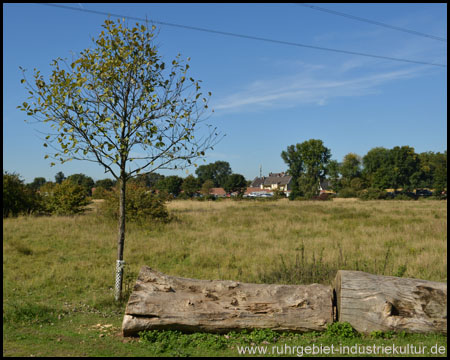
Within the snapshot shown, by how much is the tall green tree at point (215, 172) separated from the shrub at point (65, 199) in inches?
3140

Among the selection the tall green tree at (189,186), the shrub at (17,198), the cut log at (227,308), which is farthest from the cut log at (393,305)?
the tall green tree at (189,186)

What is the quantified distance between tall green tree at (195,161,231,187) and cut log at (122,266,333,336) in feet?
336

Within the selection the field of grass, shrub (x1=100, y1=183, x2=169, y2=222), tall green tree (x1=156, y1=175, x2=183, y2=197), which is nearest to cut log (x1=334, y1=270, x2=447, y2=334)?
the field of grass

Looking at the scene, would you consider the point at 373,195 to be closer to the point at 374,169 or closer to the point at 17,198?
the point at 374,169

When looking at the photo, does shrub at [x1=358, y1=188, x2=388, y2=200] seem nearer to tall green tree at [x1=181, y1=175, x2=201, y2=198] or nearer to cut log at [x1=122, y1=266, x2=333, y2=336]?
tall green tree at [x1=181, y1=175, x2=201, y2=198]

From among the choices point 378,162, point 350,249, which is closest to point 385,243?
point 350,249

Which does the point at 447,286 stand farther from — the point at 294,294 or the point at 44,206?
the point at 44,206

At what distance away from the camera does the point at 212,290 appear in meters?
6.35

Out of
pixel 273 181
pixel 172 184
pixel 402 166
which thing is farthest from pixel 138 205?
pixel 273 181

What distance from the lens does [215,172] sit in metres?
112

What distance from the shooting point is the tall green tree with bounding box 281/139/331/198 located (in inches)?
2783

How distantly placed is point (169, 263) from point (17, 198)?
61.9 feet

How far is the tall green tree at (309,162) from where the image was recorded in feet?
232

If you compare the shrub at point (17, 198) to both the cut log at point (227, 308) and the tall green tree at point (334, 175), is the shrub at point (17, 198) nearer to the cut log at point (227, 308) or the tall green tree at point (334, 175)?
the cut log at point (227, 308)
